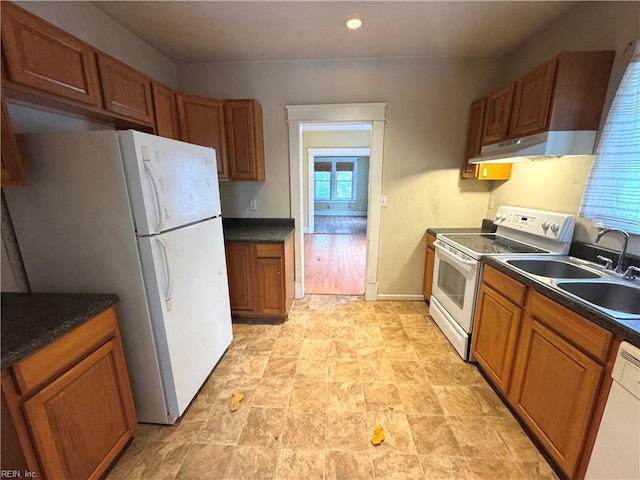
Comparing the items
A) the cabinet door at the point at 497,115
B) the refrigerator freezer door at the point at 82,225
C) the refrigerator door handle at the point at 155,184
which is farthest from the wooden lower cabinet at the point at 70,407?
the cabinet door at the point at 497,115

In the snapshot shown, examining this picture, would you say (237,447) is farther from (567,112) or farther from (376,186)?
(567,112)

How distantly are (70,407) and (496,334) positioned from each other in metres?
2.30

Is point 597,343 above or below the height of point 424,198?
below

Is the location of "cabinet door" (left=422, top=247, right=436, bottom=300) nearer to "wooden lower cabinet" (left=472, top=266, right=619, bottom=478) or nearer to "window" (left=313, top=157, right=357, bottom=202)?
"wooden lower cabinet" (left=472, top=266, right=619, bottom=478)

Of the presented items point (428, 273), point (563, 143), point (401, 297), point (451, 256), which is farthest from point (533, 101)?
point (401, 297)

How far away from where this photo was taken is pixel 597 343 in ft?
3.65

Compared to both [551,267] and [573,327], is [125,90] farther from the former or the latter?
[551,267]

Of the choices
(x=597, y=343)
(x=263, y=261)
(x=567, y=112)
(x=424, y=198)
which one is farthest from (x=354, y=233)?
(x=597, y=343)

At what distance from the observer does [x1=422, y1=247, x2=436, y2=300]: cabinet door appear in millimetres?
2917

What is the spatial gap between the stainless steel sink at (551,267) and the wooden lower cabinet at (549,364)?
8.6 inches

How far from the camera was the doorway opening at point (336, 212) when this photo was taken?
4047mm

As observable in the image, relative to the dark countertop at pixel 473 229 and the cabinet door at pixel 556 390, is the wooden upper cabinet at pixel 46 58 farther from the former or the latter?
the dark countertop at pixel 473 229

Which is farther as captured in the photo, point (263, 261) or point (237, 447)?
point (263, 261)

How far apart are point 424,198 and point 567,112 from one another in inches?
55.3
